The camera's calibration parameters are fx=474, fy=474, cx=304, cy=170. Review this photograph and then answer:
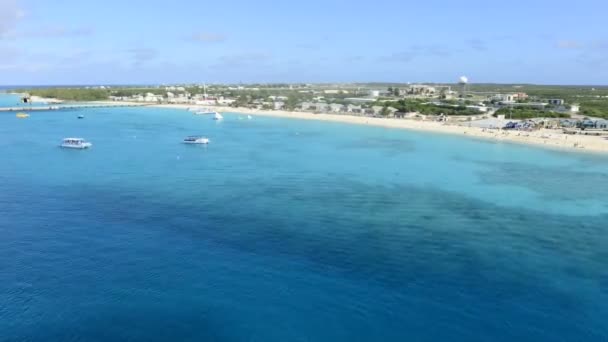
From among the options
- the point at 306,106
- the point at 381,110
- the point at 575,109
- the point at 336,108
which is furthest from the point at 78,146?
the point at 575,109

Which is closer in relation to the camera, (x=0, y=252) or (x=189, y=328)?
(x=189, y=328)

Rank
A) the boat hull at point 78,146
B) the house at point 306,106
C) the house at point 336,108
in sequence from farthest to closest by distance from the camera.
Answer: the house at point 306,106
the house at point 336,108
the boat hull at point 78,146

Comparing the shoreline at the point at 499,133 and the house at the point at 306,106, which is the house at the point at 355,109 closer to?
the shoreline at the point at 499,133

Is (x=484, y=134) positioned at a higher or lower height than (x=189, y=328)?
higher

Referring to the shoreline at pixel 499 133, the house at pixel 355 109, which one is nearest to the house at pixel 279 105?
the house at pixel 355 109

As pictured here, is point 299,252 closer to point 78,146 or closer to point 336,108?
point 78,146

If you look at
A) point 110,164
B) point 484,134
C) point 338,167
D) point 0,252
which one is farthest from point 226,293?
point 484,134

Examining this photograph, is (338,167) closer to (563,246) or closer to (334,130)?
(563,246)

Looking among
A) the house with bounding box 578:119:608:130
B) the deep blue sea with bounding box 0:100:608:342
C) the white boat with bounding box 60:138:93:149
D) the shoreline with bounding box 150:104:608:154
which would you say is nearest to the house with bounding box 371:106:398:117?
the shoreline with bounding box 150:104:608:154

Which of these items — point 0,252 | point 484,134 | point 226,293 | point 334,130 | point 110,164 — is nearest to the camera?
point 226,293
